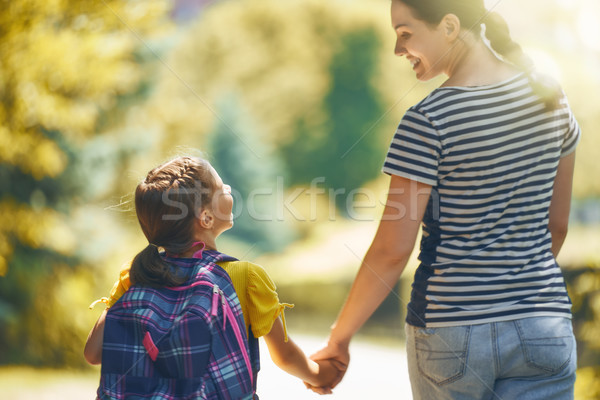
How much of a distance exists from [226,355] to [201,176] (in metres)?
0.49

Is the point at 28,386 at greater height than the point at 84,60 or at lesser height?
lesser

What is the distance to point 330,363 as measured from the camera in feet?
6.13

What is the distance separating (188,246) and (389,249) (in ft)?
1.70

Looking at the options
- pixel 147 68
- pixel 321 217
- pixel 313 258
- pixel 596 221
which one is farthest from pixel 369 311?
pixel 321 217

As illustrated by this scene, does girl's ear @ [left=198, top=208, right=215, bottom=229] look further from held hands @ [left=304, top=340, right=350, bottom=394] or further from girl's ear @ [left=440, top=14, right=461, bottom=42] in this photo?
girl's ear @ [left=440, top=14, right=461, bottom=42]

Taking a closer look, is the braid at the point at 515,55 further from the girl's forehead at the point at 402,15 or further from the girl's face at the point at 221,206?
the girl's face at the point at 221,206

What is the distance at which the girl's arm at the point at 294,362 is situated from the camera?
1606mm

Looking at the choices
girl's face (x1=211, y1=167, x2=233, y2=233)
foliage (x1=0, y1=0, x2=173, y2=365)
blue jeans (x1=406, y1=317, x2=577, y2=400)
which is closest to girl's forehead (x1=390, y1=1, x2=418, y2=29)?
girl's face (x1=211, y1=167, x2=233, y2=233)

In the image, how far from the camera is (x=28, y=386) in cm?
439

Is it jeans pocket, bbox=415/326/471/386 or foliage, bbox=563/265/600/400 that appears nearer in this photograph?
jeans pocket, bbox=415/326/471/386

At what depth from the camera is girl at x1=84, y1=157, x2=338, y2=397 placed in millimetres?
1423

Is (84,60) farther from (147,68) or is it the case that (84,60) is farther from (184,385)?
(184,385)

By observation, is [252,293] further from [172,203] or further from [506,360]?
[506,360]

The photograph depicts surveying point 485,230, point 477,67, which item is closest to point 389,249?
point 485,230
